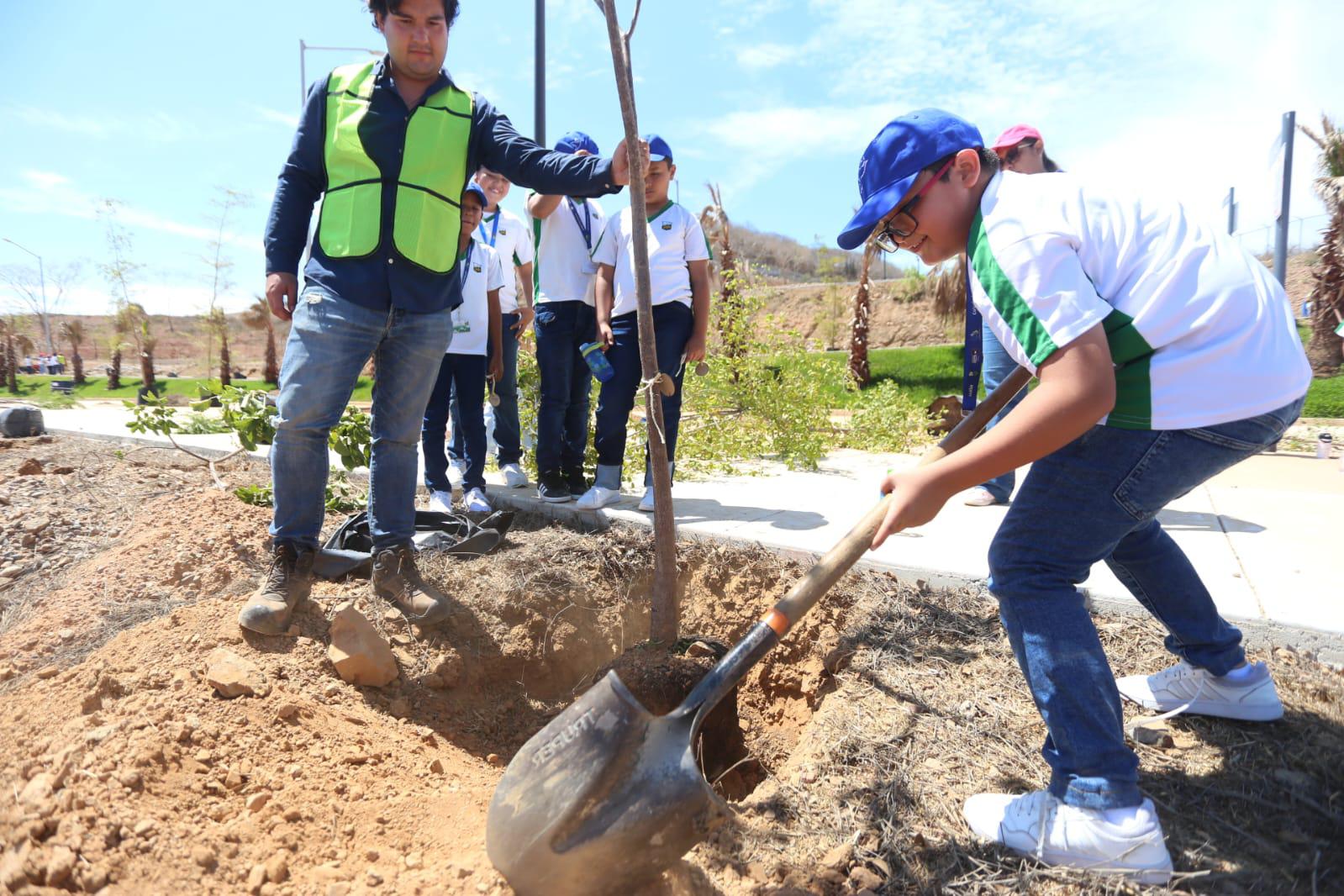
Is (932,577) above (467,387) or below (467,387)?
below

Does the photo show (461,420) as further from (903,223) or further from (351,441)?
(903,223)

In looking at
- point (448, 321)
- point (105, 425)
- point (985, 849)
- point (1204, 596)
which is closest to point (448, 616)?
point (448, 321)

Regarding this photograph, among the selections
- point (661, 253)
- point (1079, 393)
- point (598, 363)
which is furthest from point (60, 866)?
point (661, 253)

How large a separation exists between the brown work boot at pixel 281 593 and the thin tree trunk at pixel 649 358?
1.26 metres

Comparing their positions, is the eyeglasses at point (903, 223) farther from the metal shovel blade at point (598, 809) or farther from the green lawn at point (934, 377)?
the green lawn at point (934, 377)

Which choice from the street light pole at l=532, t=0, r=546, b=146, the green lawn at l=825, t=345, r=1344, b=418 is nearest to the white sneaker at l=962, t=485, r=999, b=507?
the street light pole at l=532, t=0, r=546, b=146

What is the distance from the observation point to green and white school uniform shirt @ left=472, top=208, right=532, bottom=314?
5.30m

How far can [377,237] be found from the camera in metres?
2.74

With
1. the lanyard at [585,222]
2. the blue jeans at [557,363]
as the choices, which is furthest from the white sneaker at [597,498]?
the lanyard at [585,222]

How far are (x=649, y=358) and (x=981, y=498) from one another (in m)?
2.59

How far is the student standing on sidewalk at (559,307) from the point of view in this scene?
459 centimetres

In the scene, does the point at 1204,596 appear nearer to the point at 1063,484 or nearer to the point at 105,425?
the point at 1063,484

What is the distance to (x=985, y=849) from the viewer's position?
1807 mm

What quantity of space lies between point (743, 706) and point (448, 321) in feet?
6.01
